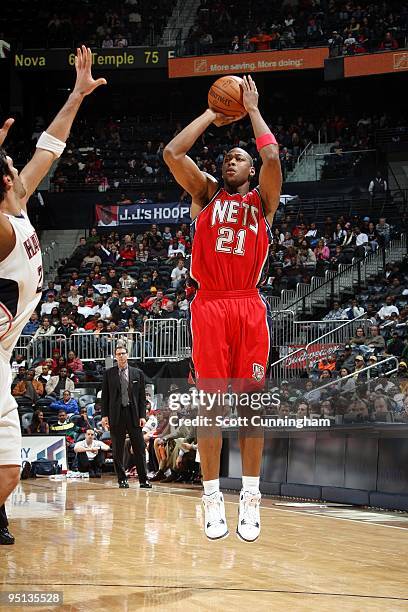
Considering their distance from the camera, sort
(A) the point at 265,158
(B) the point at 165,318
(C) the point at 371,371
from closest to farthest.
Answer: (A) the point at 265,158 < (C) the point at 371,371 < (B) the point at 165,318

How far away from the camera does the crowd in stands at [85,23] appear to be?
29.0 meters

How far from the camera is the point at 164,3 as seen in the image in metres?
30.7

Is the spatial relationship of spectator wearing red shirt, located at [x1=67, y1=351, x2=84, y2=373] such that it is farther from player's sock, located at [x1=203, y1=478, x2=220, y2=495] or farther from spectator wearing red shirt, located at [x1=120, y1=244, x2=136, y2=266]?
player's sock, located at [x1=203, y1=478, x2=220, y2=495]

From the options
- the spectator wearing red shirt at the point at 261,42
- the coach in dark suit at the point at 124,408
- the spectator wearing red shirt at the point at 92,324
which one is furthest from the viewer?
the spectator wearing red shirt at the point at 261,42

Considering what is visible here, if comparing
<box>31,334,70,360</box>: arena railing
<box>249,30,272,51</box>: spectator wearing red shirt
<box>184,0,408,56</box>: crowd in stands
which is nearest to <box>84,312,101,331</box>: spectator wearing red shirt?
<box>31,334,70,360</box>: arena railing

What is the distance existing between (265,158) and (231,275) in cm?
74

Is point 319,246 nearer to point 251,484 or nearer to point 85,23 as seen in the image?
point 85,23

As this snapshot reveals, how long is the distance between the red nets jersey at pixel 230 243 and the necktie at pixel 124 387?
651 cm

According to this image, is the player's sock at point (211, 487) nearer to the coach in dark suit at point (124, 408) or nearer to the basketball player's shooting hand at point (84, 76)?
the basketball player's shooting hand at point (84, 76)

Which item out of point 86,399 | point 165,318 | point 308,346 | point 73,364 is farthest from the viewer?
point 165,318

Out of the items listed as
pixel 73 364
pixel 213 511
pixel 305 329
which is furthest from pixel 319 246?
pixel 213 511

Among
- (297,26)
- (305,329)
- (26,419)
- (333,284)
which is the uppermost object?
(297,26)

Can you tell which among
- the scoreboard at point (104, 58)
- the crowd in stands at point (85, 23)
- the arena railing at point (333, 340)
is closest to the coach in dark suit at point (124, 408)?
the arena railing at point (333, 340)

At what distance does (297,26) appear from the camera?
27.8 metres
